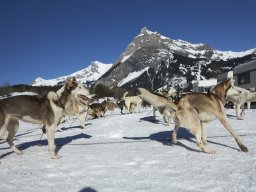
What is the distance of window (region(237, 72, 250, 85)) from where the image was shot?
35.5 metres

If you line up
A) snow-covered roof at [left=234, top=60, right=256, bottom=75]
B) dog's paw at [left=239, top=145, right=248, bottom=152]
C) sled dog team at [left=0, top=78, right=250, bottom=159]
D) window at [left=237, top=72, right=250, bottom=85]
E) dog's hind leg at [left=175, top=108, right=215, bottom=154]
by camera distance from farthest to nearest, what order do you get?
window at [left=237, top=72, right=250, bottom=85], snow-covered roof at [left=234, top=60, right=256, bottom=75], sled dog team at [left=0, top=78, right=250, bottom=159], dog's hind leg at [left=175, top=108, right=215, bottom=154], dog's paw at [left=239, top=145, right=248, bottom=152]

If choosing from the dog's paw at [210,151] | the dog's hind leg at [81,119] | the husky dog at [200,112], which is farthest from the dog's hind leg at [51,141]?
the dog's hind leg at [81,119]

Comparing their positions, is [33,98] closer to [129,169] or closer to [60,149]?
[60,149]

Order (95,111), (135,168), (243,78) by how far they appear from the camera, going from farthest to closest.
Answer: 1. (243,78)
2. (95,111)
3. (135,168)

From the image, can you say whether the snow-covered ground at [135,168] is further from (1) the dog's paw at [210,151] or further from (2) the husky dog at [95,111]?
(2) the husky dog at [95,111]

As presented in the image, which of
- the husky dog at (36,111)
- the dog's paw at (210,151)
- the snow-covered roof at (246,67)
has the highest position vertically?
the snow-covered roof at (246,67)

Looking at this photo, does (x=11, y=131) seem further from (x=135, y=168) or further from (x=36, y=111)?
(x=135, y=168)

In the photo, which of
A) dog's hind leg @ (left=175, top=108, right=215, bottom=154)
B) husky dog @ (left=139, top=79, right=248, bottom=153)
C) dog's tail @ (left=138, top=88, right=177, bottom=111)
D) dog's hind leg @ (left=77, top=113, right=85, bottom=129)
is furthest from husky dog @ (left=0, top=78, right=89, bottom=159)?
dog's hind leg @ (left=77, top=113, right=85, bottom=129)

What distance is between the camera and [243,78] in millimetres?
36500

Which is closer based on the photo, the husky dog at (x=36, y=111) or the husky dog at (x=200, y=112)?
the husky dog at (x=200, y=112)

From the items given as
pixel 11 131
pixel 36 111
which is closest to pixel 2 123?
pixel 36 111

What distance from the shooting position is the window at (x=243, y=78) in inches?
A: 1397

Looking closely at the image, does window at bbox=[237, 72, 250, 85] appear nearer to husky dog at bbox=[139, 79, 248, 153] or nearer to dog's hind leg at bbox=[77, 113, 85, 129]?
dog's hind leg at bbox=[77, 113, 85, 129]

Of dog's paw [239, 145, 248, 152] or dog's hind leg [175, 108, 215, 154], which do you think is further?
dog's hind leg [175, 108, 215, 154]
